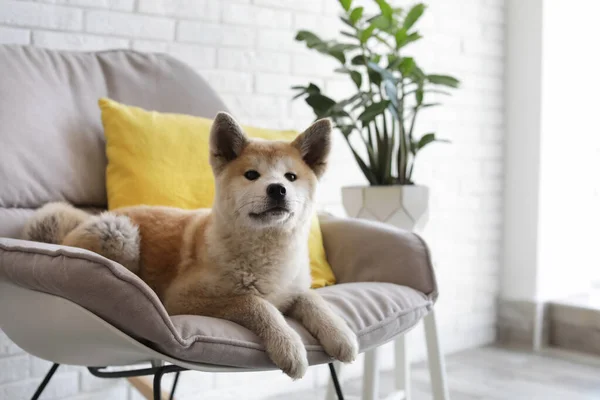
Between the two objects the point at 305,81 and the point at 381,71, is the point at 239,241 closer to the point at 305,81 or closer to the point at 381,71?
the point at 381,71

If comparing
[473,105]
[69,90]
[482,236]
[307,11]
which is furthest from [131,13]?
[482,236]

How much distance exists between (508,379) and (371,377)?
3.71 feet

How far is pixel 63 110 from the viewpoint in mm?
1553

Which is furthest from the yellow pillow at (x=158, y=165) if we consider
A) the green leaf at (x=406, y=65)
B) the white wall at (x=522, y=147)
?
the white wall at (x=522, y=147)

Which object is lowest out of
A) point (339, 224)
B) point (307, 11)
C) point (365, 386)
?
point (365, 386)

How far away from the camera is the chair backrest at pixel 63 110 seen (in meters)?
1.45

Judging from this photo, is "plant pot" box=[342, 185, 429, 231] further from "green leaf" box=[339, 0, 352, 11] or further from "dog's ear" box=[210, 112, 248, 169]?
"dog's ear" box=[210, 112, 248, 169]

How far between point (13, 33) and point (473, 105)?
200 centimetres

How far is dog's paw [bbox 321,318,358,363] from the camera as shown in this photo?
1028 mm

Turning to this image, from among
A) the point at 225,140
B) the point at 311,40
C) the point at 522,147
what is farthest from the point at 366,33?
the point at 522,147

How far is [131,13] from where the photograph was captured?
203cm

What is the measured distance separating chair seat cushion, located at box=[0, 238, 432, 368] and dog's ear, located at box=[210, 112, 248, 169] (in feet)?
1.07

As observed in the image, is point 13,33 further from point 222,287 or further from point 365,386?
point 365,386

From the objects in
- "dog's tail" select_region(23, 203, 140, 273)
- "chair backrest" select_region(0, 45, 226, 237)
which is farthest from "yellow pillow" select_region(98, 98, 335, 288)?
"dog's tail" select_region(23, 203, 140, 273)
